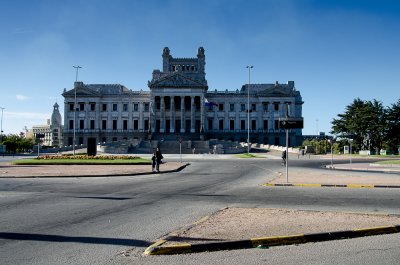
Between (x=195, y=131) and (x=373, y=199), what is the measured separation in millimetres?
95012

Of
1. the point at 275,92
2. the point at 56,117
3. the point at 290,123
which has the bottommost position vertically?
the point at 290,123

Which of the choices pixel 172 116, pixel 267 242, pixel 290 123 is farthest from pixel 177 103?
pixel 267 242

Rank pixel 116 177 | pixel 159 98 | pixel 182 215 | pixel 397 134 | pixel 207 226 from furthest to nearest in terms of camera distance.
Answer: pixel 159 98 < pixel 397 134 < pixel 116 177 < pixel 182 215 < pixel 207 226

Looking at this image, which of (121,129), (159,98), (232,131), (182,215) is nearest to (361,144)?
(232,131)

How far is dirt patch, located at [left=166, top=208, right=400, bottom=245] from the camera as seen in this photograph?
8.33 metres

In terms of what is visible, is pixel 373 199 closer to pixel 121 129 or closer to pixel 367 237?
pixel 367 237

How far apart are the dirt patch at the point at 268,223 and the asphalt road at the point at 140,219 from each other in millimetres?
632

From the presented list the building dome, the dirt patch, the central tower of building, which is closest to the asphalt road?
the dirt patch

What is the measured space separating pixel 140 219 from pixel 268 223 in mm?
3233

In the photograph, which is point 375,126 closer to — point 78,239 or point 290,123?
point 290,123

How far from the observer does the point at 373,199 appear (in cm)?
1473

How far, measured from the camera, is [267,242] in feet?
26.2

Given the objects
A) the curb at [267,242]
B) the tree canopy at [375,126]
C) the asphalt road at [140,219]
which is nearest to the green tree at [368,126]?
the tree canopy at [375,126]

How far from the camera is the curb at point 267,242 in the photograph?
7.39m
